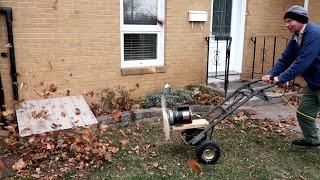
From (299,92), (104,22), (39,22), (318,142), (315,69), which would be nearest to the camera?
(315,69)

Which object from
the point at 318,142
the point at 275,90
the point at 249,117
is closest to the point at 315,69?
the point at 318,142

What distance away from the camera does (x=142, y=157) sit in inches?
171

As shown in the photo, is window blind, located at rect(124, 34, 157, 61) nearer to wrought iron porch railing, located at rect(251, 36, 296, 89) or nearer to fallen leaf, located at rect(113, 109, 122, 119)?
fallen leaf, located at rect(113, 109, 122, 119)

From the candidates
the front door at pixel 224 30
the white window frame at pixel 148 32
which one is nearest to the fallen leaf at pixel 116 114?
the white window frame at pixel 148 32

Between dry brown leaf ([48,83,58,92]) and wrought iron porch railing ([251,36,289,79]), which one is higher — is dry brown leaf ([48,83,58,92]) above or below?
below

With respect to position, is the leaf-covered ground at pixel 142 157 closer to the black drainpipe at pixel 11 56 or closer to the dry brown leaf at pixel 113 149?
the dry brown leaf at pixel 113 149

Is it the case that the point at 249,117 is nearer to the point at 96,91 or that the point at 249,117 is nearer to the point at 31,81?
the point at 96,91

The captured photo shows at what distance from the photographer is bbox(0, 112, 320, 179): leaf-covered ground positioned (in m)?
3.92

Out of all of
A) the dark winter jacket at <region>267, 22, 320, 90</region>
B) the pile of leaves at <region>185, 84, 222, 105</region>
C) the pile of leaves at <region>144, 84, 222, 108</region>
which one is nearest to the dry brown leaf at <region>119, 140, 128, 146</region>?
the pile of leaves at <region>144, 84, 222, 108</region>

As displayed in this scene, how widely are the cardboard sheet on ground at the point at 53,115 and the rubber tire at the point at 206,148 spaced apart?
1839 mm

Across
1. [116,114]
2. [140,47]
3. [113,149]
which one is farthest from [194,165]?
[140,47]

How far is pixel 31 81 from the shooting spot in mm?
5469

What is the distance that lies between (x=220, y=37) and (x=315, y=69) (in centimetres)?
360

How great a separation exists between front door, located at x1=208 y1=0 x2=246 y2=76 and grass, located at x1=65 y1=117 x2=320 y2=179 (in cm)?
271
